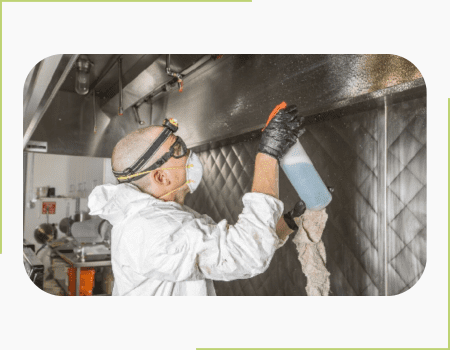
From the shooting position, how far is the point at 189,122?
171 cm

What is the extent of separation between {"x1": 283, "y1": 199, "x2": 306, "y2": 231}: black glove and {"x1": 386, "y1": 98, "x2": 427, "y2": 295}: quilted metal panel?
0.31 meters

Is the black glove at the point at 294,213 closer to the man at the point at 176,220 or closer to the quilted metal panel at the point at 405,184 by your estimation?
the man at the point at 176,220

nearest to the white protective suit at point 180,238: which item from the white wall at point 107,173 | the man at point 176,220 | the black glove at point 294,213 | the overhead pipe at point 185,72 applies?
the man at point 176,220

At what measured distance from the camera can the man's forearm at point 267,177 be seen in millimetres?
1447

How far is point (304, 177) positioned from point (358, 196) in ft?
0.74

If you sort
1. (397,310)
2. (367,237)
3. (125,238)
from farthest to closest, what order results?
1. (397,310)
2. (367,237)
3. (125,238)

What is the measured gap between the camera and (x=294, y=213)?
63.6 inches

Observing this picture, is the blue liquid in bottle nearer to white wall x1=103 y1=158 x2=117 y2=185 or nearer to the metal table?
white wall x1=103 y1=158 x2=117 y2=185

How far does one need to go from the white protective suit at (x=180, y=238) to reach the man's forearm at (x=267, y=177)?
55mm

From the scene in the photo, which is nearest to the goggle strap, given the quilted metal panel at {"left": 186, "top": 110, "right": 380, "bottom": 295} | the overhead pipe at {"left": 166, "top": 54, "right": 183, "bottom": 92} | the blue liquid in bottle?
the quilted metal panel at {"left": 186, "top": 110, "right": 380, "bottom": 295}
